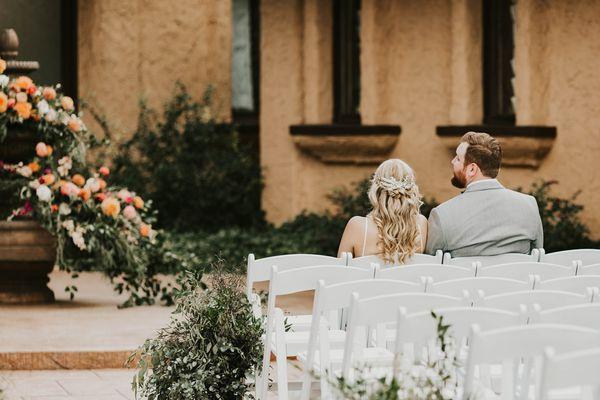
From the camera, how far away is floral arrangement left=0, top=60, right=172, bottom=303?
9688 millimetres

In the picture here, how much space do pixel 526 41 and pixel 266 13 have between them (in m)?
3.79

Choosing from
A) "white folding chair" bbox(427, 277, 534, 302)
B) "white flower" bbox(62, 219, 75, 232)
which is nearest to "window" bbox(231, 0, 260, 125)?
"white flower" bbox(62, 219, 75, 232)

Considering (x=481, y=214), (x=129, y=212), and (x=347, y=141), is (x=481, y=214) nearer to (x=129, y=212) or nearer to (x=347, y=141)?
(x=129, y=212)

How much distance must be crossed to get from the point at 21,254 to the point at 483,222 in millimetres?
4329

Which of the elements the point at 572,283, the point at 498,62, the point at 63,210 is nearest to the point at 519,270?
the point at 572,283

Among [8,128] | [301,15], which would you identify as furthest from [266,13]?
[8,128]

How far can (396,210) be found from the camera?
6.62 m

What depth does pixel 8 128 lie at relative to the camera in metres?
9.95

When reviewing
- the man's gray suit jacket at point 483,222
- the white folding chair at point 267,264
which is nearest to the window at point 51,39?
the man's gray suit jacket at point 483,222

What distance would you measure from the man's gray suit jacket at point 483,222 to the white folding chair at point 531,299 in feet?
6.79

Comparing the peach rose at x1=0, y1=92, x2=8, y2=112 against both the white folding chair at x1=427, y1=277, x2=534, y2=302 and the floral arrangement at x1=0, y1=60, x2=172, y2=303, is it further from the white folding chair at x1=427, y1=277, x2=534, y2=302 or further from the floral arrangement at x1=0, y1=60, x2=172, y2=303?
the white folding chair at x1=427, y1=277, x2=534, y2=302

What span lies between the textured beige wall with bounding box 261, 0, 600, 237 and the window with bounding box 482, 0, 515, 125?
4.8 inches

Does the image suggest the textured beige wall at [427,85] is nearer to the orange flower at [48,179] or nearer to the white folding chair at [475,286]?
the orange flower at [48,179]

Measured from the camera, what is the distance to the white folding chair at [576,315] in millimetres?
4191
